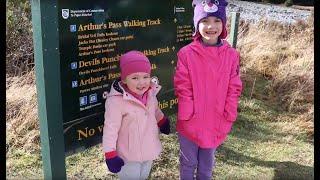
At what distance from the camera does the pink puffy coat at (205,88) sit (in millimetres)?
3615

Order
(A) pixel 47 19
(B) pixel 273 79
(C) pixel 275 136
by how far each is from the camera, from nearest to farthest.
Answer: (A) pixel 47 19 → (C) pixel 275 136 → (B) pixel 273 79

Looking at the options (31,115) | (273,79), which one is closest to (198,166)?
(31,115)

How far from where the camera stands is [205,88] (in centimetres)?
362

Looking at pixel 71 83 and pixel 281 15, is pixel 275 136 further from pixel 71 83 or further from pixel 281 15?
pixel 281 15

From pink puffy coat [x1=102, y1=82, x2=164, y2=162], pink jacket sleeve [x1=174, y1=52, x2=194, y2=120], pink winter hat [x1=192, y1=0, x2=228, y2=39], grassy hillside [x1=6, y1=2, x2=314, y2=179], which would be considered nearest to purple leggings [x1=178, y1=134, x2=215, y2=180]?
pink jacket sleeve [x1=174, y1=52, x2=194, y2=120]

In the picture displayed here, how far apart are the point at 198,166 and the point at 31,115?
2.08 metres

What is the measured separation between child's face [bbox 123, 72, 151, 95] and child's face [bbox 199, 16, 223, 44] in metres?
0.65

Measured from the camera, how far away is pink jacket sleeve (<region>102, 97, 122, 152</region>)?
10.6 ft

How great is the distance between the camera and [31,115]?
16.5 feet

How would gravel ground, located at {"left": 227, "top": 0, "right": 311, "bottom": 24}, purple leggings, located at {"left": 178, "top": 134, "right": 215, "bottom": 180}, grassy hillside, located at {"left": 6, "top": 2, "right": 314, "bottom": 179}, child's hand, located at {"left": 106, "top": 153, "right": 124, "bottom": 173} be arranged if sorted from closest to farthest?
child's hand, located at {"left": 106, "top": 153, "right": 124, "bottom": 173}, purple leggings, located at {"left": 178, "top": 134, "right": 215, "bottom": 180}, grassy hillside, located at {"left": 6, "top": 2, "right": 314, "bottom": 179}, gravel ground, located at {"left": 227, "top": 0, "right": 311, "bottom": 24}

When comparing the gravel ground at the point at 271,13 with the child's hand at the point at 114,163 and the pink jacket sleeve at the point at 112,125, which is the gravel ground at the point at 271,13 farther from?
the child's hand at the point at 114,163

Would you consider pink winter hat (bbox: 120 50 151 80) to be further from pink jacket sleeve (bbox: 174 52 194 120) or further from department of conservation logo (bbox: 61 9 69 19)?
department of conservation logo (bbox: 61 9 69 19)

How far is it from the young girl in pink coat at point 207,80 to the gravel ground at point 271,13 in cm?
658

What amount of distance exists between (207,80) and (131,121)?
0.71m
